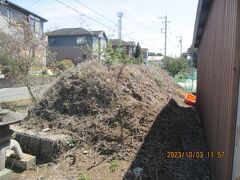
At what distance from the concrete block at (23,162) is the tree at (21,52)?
5090mm

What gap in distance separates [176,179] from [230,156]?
140cm

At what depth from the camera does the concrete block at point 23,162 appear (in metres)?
5.00

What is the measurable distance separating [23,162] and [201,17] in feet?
18.2

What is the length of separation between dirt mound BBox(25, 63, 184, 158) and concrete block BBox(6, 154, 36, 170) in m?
0.94

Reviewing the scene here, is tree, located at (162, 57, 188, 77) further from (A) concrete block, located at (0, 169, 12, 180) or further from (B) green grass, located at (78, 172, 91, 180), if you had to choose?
(A) concrete block, located at (0, 169, 12, 180)

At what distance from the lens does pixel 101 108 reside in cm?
628

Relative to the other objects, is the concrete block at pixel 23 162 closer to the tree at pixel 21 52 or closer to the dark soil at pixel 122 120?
the dark soil at pixel 122 120

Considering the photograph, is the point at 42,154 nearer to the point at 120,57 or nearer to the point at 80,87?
the point at 80,87

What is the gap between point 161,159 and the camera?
16.2 ft

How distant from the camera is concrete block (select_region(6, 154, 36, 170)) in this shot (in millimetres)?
5000
